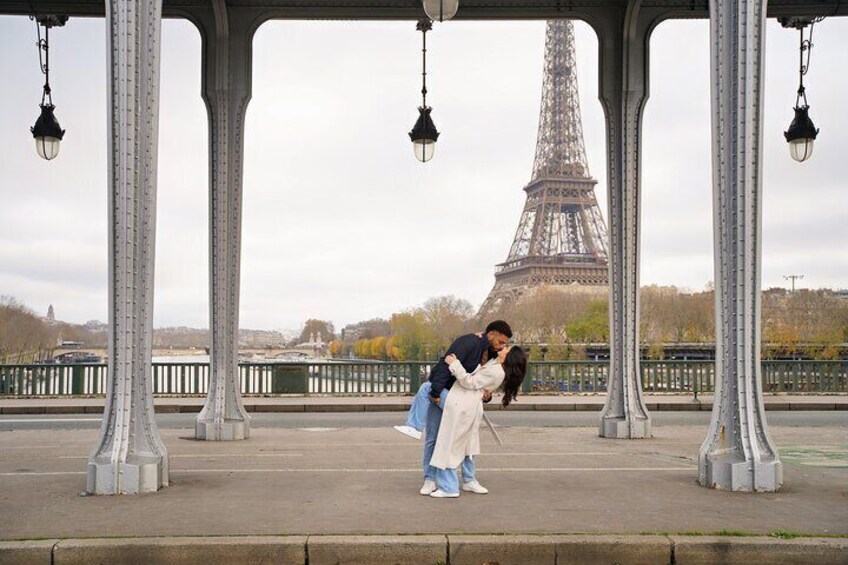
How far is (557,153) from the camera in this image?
310 feet

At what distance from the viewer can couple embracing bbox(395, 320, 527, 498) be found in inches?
335

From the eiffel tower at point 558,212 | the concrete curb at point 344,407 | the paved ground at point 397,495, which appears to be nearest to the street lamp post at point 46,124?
the paved ground at point 397,495

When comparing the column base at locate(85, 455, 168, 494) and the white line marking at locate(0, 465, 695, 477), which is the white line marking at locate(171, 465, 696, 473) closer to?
the white line marking at locate(0, 465, 695, 477)

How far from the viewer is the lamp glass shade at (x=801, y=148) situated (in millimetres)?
14531

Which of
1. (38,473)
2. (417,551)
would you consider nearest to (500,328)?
(417,551)

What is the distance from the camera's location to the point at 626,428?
13.7 m

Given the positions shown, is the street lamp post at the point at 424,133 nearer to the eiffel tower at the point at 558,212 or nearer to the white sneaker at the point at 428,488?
the white sneaker at the point at 428,488

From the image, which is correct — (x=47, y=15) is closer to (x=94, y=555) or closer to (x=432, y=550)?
(x=94, y=555)

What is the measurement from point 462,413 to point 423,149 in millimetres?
7354

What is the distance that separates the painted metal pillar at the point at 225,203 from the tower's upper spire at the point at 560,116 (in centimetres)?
7966

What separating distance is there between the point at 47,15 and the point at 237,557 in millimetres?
10220

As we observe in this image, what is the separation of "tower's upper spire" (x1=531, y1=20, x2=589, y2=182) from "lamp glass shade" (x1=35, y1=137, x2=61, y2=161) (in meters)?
79.8

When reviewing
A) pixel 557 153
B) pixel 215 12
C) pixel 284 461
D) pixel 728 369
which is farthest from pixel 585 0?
pixel 557 153

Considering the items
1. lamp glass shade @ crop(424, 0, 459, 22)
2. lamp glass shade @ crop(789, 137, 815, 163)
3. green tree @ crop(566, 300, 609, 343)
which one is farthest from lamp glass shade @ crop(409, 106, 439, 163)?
green tree @ crop(566, 300, 609, 343)
